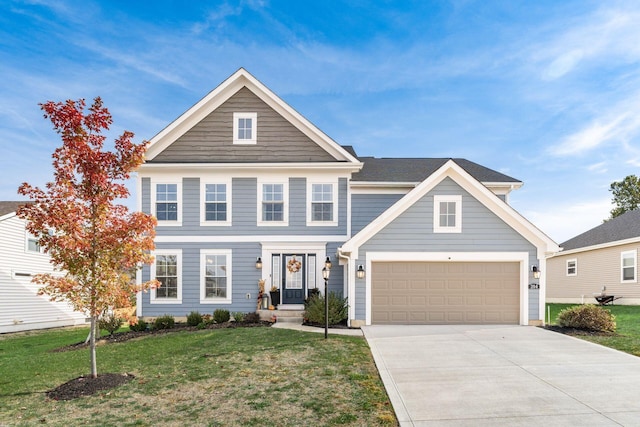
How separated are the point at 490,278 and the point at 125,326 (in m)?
14.2

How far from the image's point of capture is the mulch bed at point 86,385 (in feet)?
24.8

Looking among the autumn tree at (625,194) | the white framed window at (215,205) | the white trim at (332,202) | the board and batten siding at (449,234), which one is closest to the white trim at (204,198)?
the white framed window at (215,205)

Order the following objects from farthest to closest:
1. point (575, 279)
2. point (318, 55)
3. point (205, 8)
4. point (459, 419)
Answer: point (575, 279) → point (318, 55) → point (205, 8) → point (459, 419)

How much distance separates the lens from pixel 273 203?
1628 centimetres

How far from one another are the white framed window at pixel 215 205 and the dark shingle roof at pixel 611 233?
65.0ft

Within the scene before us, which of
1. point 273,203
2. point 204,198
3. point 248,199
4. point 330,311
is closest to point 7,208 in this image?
point 204,198

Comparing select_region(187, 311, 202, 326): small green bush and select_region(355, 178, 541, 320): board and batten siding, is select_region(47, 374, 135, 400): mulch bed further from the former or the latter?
select_region(355, 178, 541, 320): board and batten siding

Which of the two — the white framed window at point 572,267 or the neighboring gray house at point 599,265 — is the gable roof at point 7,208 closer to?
the neighboring gray house at point 599,265

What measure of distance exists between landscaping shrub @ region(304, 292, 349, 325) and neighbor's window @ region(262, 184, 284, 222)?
384cm

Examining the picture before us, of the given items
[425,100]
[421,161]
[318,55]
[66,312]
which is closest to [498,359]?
[421,161]

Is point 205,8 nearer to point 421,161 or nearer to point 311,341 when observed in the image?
point 421,161

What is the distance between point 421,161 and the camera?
19.4 metres

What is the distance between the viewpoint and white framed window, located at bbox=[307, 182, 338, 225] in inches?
639

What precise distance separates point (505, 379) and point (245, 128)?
12.7 m
